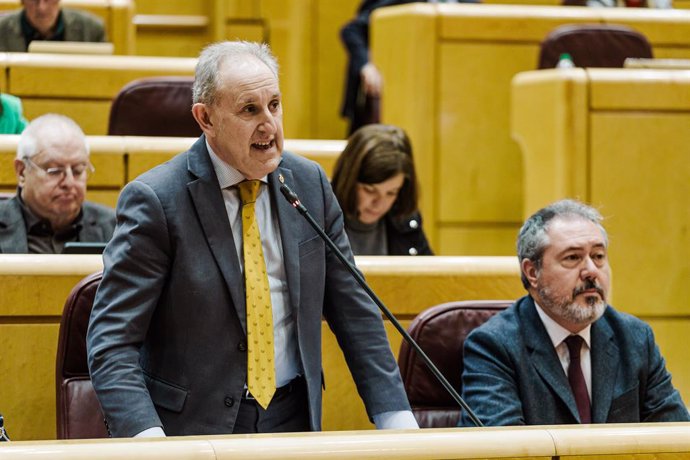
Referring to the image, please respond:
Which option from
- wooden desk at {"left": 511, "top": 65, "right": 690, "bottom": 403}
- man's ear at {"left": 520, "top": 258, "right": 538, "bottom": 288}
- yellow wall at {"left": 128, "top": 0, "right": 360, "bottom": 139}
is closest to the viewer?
man's ear at {"left": 520, "top": 258, "right": 538, "bottom": 288}

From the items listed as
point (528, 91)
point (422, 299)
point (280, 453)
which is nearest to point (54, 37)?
point (528, 91)

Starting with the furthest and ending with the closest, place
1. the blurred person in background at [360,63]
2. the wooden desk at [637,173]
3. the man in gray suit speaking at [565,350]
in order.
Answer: the blurred person in background at [360,63] < the wooden desk at [637,173] < the man in gray suit speaking at [565,350]

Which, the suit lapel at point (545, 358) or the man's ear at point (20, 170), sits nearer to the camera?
the suit lapel at point (545, 358)

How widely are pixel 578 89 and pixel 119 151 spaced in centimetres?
94

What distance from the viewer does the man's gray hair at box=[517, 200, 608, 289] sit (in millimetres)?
1712

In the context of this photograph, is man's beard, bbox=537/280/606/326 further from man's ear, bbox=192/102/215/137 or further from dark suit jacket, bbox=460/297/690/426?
man's ear, bbox=192/102/215/137

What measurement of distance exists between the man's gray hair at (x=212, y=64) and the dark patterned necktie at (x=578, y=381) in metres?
0.61

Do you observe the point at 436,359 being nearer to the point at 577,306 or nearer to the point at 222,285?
the point at 577,306

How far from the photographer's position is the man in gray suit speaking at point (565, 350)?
1.59 m

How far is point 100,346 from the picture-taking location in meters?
1.22

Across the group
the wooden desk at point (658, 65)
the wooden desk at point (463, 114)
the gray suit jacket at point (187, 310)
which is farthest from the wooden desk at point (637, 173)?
the gray suit jacket at point (187, 310)

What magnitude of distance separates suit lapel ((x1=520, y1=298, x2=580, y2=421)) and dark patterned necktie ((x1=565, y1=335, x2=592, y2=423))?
0.02 metres

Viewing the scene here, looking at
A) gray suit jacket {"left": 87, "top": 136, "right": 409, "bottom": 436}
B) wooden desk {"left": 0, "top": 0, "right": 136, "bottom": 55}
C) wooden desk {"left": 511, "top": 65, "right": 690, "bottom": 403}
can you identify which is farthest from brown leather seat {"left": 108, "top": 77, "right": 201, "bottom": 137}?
gray suit jacket {"left": 87, "top": 136, "right": 409, "bottom": 436}

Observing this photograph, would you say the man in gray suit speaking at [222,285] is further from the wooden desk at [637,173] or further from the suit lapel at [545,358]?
the wooden desk at [637,173]
